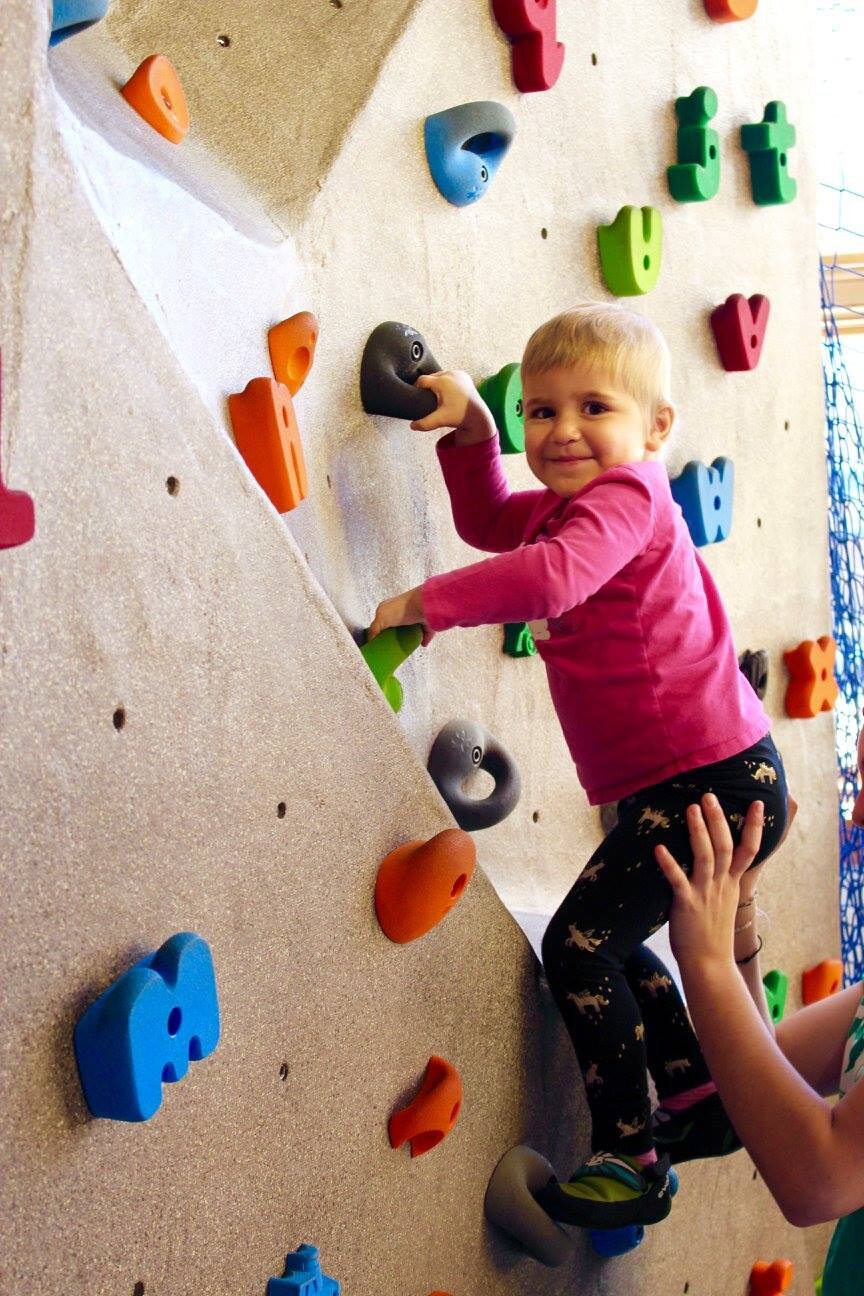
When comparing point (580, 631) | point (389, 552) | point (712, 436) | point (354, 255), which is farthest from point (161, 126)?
point (712, 436)

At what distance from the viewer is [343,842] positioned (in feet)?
3.47

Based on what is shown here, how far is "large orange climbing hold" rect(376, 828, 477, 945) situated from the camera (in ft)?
Result: 3.54

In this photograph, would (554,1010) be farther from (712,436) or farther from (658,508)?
(712,436)

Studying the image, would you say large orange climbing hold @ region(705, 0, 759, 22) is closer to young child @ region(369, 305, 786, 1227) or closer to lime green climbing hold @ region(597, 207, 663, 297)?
lime green climbing hold @ region(597, 207, 663, 297)

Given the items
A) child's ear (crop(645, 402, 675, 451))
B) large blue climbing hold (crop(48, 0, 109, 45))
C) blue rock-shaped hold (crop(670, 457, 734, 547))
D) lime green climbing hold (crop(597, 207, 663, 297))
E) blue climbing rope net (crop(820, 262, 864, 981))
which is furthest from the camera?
blue climbing rope net (crop(820, 262, 864, 981))

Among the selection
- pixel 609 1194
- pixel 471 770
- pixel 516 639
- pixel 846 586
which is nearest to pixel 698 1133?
pixel 609 1194

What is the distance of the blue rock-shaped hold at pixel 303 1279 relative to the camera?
0.96 metres

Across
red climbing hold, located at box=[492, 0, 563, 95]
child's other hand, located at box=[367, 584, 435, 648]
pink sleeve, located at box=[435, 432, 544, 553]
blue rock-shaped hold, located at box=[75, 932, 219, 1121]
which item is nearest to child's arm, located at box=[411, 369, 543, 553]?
pink sleeve, located at box=[435, 432, 544, 553]

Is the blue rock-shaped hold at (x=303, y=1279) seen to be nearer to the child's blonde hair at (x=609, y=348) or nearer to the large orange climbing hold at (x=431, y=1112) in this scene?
the large orange climbing hold at (x=431, y=1112)

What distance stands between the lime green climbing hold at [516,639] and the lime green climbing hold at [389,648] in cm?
28

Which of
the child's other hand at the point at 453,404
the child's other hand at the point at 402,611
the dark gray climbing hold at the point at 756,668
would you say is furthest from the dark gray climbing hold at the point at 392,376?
the dark gray climbing hold at the point at 756,668

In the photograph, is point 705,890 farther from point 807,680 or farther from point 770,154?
point 770,154

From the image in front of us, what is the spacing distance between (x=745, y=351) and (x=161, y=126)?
991 mm

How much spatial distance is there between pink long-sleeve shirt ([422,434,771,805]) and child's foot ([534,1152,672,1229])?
32cm
